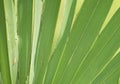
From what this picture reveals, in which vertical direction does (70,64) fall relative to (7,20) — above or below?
below

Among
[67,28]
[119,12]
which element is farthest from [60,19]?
[119,12]

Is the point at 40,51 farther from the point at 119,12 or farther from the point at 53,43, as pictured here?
the point at 119,12

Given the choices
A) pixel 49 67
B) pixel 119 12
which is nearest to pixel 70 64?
pixel 49 67

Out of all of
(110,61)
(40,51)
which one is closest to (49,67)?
(40,51)

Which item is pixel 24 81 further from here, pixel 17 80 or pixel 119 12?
pixel 119 12

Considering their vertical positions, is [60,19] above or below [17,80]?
above
